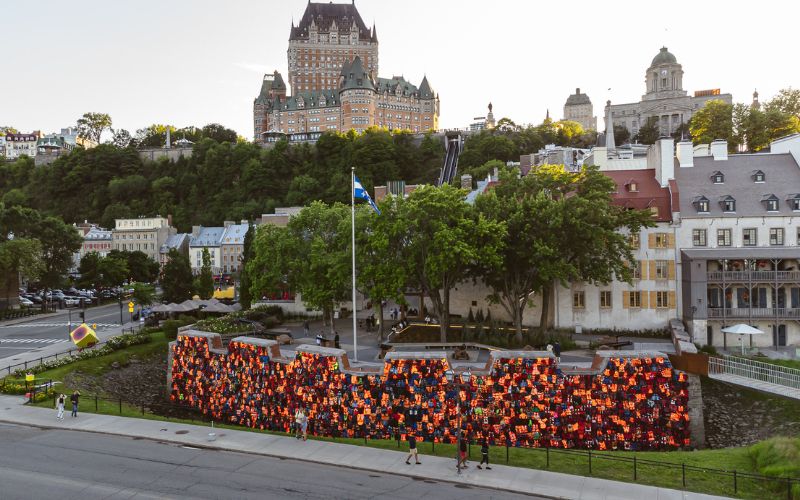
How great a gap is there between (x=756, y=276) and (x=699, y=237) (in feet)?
15.4

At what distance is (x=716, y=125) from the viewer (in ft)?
278

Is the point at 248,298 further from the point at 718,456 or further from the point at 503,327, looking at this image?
the point at 718,456

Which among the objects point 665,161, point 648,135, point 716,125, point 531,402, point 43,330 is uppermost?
point 648,135

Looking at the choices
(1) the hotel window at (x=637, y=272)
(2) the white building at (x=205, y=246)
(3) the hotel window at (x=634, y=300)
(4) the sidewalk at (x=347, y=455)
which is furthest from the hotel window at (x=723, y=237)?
(2) the white building at (x=205, y=246)

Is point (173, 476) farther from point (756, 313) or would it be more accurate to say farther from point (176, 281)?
point (176, 281)

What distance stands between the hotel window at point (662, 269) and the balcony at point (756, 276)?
3.26 m

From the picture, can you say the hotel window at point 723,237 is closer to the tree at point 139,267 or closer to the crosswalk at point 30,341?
the crosswalk at point 30,341

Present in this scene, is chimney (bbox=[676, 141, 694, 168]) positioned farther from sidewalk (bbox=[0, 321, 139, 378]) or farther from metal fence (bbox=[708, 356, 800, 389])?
sidewalk (bbox=[0, 321, 139, 378])

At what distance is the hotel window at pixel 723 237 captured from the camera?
4569 centimetres

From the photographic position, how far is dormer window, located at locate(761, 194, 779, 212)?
45.3 metres

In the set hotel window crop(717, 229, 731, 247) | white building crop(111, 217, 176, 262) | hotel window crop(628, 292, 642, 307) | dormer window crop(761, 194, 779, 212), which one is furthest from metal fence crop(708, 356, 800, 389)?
white building crop(111, 217, 176, 262)

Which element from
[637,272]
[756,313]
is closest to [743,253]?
[756,313]

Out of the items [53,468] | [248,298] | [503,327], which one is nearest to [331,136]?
[248,298]

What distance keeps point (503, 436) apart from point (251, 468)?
1267 cm
